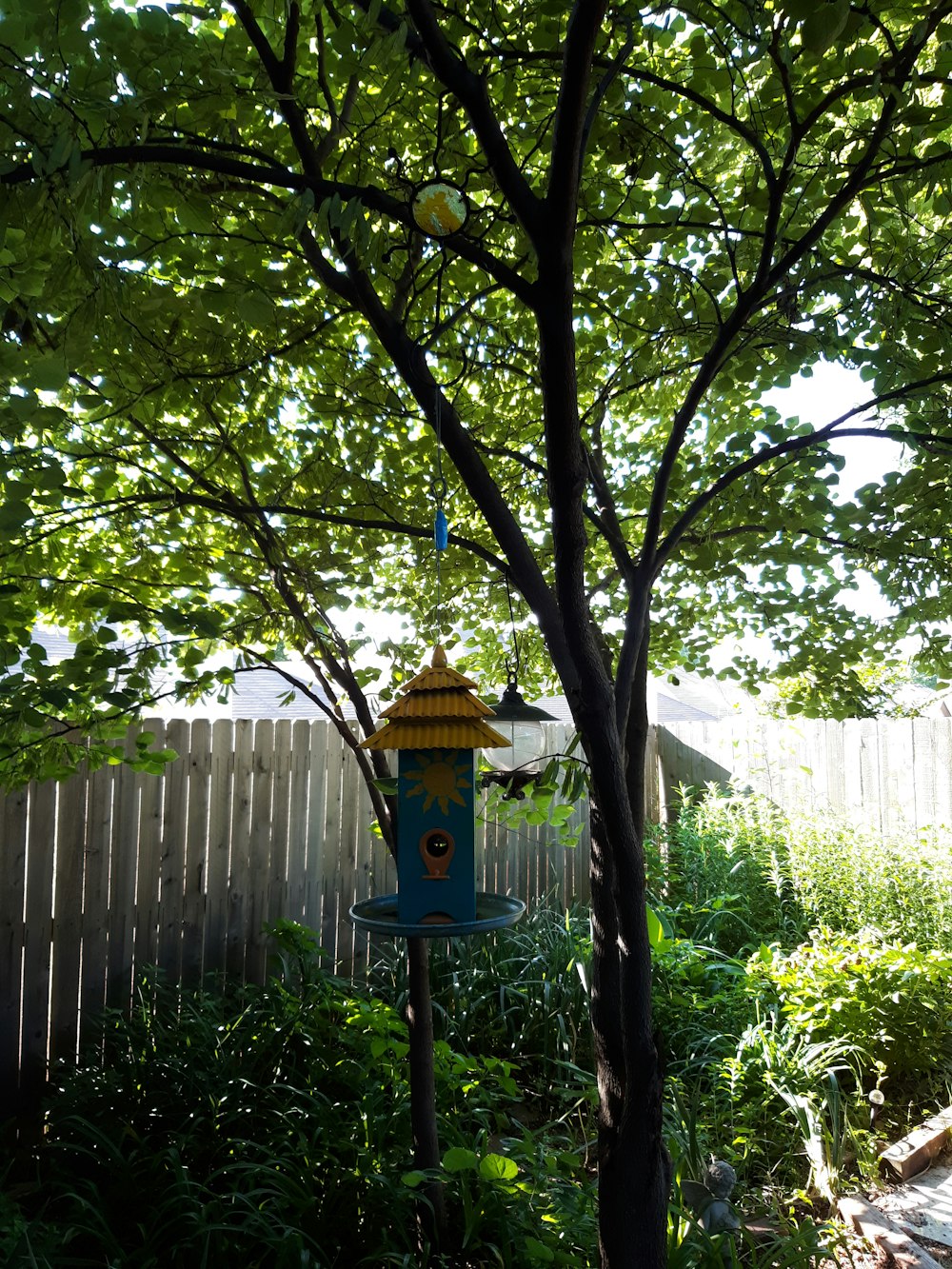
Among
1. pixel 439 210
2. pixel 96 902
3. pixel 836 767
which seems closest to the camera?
pixel 439 210

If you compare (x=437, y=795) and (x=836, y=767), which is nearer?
(x=437, y=795)

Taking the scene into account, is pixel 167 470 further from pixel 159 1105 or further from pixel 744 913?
pixel 744 913

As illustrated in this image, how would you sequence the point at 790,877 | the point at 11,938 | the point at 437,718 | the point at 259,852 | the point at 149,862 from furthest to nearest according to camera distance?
the point at 790,877 < the point at 259,852 < the point at 149,862 < the point at 11,938 < the point at 437,718

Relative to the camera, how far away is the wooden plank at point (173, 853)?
3980mm

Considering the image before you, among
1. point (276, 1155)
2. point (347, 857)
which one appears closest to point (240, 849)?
point (347, 857)

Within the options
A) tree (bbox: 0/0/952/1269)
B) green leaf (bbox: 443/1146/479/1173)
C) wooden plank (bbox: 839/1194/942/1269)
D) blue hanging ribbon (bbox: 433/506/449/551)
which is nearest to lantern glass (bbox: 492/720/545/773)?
tree (bbox: 0/0/952/1269)

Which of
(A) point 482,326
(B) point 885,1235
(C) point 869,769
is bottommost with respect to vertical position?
(B) point 885,1235

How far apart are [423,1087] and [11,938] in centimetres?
190

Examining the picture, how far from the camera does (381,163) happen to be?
2688 millimetres

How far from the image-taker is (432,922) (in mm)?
1948

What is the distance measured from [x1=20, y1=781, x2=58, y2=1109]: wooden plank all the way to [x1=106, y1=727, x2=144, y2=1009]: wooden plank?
26cm

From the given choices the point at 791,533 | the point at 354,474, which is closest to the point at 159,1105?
the point at 354,474

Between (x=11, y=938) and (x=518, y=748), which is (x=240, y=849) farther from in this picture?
(x=518, y=748)

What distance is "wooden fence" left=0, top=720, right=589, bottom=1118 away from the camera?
352cm
